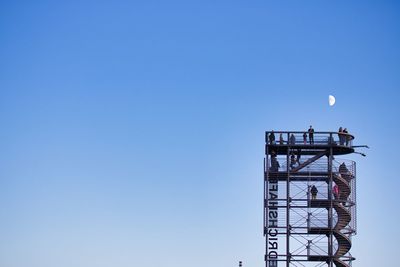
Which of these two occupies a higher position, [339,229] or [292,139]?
[292,139]

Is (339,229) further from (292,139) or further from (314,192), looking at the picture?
(292,139)

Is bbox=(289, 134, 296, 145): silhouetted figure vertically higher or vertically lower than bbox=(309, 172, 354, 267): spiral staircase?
higher

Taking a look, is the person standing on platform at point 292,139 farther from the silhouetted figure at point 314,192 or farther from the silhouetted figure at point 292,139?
the silhouetted figure at point 314,192

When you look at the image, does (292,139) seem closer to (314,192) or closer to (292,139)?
(292,139)

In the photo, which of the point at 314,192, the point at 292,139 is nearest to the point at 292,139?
the point at 292,139

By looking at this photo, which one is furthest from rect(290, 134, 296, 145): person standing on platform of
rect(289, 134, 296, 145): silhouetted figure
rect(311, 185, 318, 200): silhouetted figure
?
rect(311, 185, 318, 200): silhouetted figure

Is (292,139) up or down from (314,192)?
up

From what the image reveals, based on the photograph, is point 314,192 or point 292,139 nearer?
point 314,192

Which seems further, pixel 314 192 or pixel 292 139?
pixel 292 139

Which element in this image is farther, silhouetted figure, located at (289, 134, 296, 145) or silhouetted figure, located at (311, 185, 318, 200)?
silhouetted figure, located at (289, 134, 296, 145)

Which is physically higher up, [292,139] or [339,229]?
[292,139]

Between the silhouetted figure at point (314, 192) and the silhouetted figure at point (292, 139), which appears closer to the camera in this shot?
the silhouetted figure at point (314, 192)

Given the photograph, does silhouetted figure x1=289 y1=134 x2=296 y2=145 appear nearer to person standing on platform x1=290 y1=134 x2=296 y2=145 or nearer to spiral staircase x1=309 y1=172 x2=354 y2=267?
person standing on platform x1=290 y1=134 x2=296 y2=145

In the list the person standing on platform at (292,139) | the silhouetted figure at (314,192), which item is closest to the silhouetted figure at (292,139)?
the person standing on platform at (292,139)
